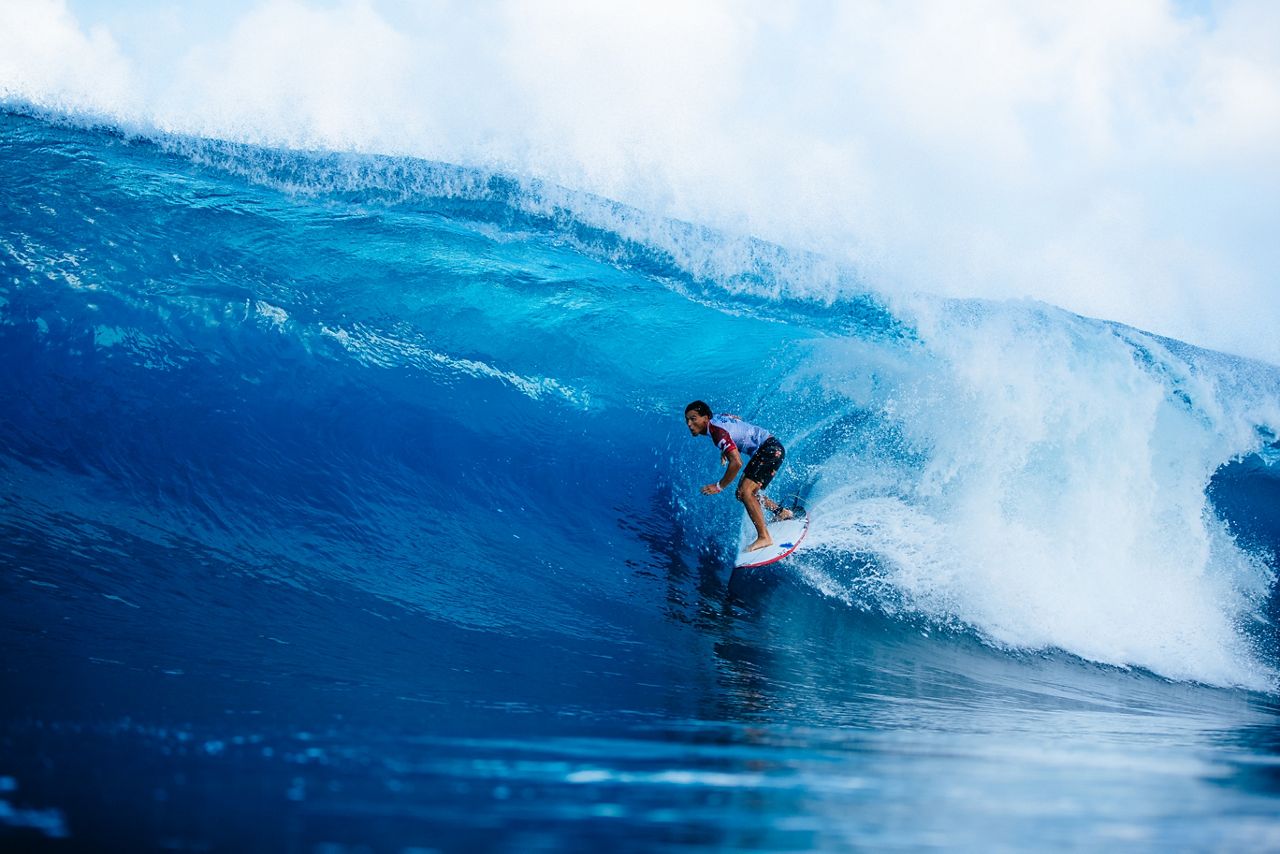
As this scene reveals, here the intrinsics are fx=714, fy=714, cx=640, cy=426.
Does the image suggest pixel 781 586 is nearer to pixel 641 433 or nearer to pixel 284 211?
pixel 641 433

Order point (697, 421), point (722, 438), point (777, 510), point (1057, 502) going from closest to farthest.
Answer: point (697, 421) < point (722, 438) < point (777, 510) < point (1057, 502)

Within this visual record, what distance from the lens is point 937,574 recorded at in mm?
6066


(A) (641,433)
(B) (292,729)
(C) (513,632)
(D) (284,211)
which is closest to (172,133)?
(D) (284,211)

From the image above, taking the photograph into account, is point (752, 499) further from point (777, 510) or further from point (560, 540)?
point (560, 540)

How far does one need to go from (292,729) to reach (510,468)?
5.03 m

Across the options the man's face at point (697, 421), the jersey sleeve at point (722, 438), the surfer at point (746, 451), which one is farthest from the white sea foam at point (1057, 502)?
the man's face at point (697, 421)

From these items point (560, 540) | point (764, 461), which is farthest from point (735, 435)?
point (560, 540)

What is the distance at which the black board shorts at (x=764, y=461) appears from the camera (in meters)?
5.79

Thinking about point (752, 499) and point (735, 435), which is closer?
point (735, 435)

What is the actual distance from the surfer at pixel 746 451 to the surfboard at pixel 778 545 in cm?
6

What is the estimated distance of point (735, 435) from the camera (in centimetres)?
564

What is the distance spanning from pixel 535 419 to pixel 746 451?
287 centimetres

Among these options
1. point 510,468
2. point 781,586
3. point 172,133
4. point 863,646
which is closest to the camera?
point 863,646

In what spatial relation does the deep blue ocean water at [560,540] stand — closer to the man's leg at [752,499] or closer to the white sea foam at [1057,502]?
the white sea foam at [1057,502]
